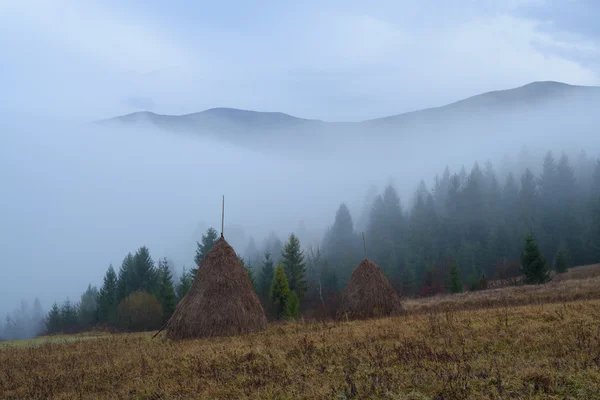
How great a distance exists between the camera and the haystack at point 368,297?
72.7 feet

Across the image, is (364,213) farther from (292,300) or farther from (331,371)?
(331,371)

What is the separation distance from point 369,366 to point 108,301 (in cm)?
6113

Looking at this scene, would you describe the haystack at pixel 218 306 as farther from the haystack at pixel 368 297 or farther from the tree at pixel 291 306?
the tree at pixel 291 306

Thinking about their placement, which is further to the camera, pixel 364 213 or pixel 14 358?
pixel 364 213

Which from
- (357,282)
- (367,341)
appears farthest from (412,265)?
(367,341)

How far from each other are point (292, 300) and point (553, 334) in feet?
95.5

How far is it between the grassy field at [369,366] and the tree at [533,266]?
29.9m

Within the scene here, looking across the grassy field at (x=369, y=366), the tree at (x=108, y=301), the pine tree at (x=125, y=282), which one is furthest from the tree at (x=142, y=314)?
the grassy field at (x=369, y=366)

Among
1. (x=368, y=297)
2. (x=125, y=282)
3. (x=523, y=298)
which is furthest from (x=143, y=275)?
(x=523, y=298)

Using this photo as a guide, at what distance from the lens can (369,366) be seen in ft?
30.2

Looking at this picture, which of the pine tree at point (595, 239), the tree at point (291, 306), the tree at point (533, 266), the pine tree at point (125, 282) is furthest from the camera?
the pine tree at point (595, 239)

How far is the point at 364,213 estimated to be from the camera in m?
117

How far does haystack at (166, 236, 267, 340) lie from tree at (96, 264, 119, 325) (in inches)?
1650

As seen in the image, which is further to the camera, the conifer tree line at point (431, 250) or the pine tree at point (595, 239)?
the pine tree at point (595, 239)
